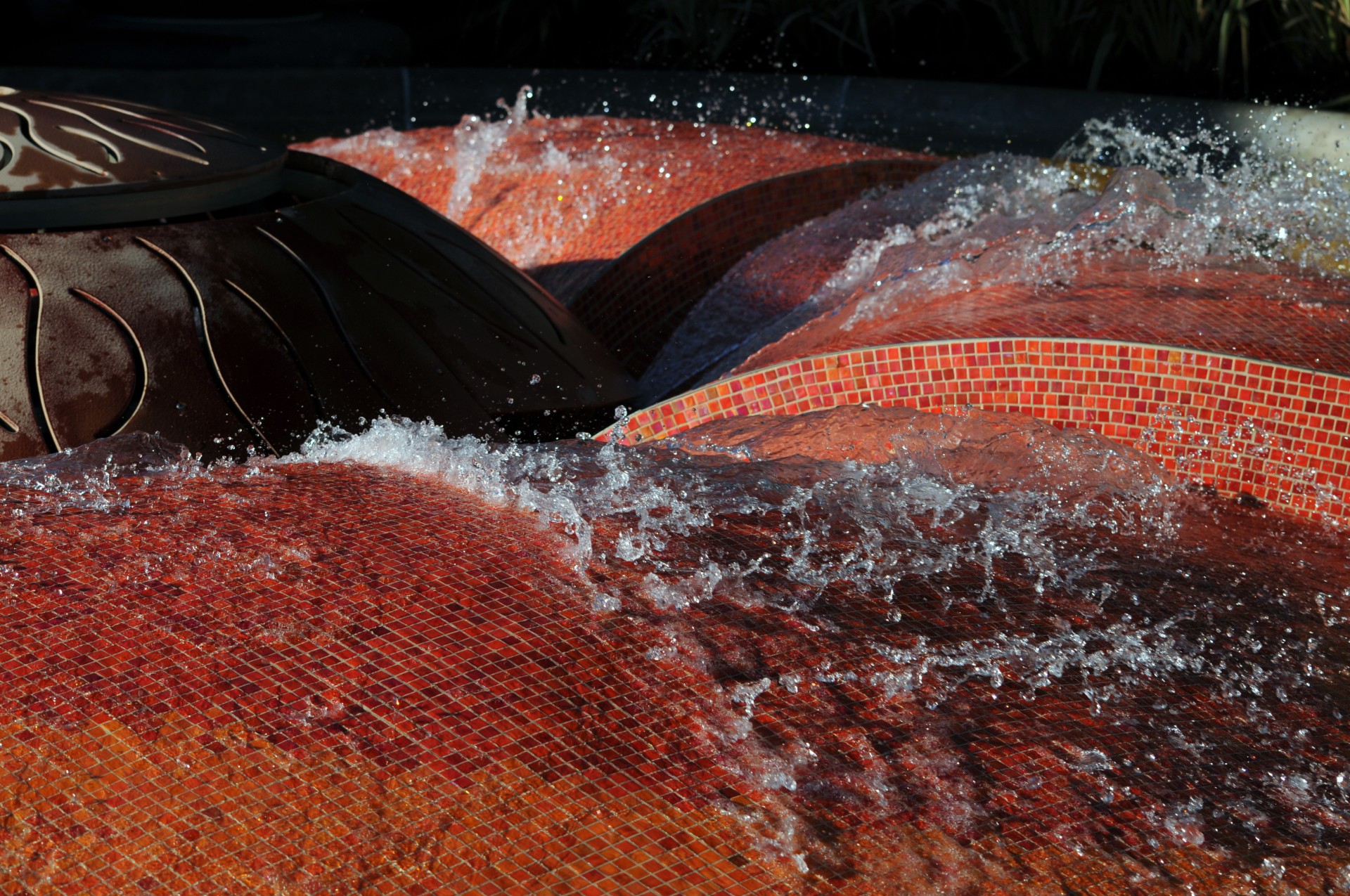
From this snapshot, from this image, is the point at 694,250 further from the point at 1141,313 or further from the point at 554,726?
the point at 554,726

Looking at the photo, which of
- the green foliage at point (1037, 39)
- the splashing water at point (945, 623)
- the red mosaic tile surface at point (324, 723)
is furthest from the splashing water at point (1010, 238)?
the red mosaic tile surface at point (324, 723)

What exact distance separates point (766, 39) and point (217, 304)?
204 inches

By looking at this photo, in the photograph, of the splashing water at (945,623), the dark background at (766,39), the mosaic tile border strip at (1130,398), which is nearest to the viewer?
the splashing water at (945,623)

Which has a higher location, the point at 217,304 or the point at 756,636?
the point at 217,304

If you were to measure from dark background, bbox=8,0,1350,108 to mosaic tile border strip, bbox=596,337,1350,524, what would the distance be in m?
3.26

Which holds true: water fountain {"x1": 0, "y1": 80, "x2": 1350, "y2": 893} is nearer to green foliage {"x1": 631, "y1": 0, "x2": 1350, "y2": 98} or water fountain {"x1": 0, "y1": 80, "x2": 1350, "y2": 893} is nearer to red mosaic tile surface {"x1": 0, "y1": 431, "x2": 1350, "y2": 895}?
red mosaic tile surface {"x1": 0, "y1": 431, "x2": 1350, "y2": 895}

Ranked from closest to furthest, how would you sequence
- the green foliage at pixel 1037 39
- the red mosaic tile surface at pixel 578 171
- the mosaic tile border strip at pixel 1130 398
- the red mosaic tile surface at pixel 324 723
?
1. the red mosaic tile surface at pixel 324 723
2. the mosaic tile border strip at pixel 1130 398
3. the red mosaic tile surface at pixel 578 171
4. the green foliage at pixel 1037 39

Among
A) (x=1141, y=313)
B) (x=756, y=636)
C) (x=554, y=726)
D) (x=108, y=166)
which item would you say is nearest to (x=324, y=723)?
(x=554, y=726)

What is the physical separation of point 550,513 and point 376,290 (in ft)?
4.28

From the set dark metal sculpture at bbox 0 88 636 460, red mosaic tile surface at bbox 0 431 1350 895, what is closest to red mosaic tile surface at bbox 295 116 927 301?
dark metal sculpture at bbox 0 88 636 460

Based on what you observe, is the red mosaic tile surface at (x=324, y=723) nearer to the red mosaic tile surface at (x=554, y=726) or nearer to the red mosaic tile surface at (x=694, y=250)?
the red mosaic tile surface at (x=554, y=726)

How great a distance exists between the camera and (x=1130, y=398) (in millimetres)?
3160

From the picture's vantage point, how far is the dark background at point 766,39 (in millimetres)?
6156

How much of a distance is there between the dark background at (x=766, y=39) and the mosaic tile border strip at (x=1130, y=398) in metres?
3.26
